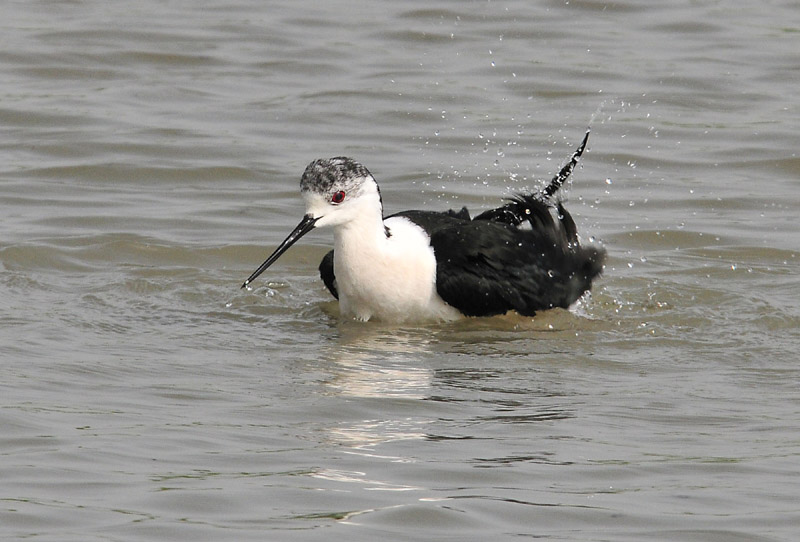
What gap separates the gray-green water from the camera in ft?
15.9

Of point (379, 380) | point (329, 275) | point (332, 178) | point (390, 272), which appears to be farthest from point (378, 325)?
point (379, 380)

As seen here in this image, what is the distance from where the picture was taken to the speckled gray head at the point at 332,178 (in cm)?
734

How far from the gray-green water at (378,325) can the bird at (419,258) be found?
0.16 meters

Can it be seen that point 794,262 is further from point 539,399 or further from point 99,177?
point 99,177

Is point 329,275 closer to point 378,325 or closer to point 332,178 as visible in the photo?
point 378,325

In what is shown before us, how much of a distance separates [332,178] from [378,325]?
2.71ft

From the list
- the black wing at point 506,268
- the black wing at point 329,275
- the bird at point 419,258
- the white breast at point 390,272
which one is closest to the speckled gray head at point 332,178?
the bird at point 419,258

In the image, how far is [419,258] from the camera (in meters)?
7.48

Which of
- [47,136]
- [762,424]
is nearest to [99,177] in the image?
[47,136]

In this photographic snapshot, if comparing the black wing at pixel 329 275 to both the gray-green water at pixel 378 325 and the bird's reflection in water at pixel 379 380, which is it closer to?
the gray-green water at pixel 378 325

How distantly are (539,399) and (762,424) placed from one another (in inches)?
35.6

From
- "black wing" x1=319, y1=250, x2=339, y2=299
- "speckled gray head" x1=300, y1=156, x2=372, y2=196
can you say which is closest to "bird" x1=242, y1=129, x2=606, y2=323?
"speckled gray head" x1=300, y1=156, x2=372, y2=196

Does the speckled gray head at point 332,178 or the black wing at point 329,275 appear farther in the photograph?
the black wing at point 329,275

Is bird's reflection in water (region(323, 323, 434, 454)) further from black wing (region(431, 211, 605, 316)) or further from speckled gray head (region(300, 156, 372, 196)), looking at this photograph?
speckled gray head (region(300, 156, 372, 196))
